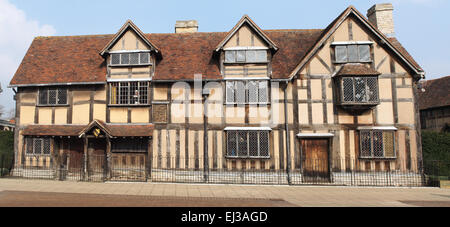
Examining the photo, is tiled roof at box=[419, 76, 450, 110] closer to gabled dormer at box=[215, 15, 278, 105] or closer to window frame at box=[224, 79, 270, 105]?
window frame at box=[224, 79, 270, 105]

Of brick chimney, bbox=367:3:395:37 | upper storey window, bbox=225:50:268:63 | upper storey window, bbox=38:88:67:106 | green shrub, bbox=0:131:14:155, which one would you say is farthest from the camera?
green shrub, bbox=0:131:14:155

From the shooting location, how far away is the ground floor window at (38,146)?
15.7 m

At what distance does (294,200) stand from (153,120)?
8.97 m

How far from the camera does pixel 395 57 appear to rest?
1499cm

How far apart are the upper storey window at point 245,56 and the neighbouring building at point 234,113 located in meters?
0.06

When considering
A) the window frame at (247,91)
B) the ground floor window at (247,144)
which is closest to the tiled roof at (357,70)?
the window frame at (247,91)

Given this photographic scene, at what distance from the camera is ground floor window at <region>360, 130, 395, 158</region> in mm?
14320

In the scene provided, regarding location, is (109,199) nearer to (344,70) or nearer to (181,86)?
(181,86)

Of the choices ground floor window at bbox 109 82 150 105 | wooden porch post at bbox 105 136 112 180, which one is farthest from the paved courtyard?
ground floor window at bbox 109 82 150 105

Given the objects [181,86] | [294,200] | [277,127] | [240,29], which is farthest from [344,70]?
[181,86]

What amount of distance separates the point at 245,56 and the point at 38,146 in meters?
13.4

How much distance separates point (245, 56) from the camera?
15461 millimetres

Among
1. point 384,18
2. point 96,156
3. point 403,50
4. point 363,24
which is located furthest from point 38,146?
point 384,18

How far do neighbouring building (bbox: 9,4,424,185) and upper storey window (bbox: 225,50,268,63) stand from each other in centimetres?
6
